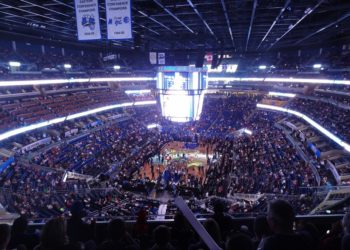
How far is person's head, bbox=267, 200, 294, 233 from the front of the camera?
2.29 meters

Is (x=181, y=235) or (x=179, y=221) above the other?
(x=179, y=221)

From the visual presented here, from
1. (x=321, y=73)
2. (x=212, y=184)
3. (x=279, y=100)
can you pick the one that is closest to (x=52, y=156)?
A: (x=212, y=184)

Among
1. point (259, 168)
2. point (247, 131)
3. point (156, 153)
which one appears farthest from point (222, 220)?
point (247, 131)

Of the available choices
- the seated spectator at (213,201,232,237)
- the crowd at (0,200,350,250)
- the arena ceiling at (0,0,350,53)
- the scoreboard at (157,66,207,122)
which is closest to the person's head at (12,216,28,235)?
the crowd at (0,200,350,250)

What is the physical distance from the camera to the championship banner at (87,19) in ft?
27.8

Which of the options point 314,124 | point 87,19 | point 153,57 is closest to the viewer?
point 87,19

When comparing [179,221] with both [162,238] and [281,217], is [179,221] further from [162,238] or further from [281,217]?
[281,217]

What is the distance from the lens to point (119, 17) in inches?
332

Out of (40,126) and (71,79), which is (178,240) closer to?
(40,126)

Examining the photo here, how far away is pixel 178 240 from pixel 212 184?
1588 cm

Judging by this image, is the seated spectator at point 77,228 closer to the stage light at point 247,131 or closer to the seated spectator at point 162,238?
the seated spectator at point 162,238

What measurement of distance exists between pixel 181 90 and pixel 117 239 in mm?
20386

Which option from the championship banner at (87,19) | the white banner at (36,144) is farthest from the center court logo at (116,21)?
the white banner at (36,144)

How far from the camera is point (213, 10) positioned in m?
14.6
